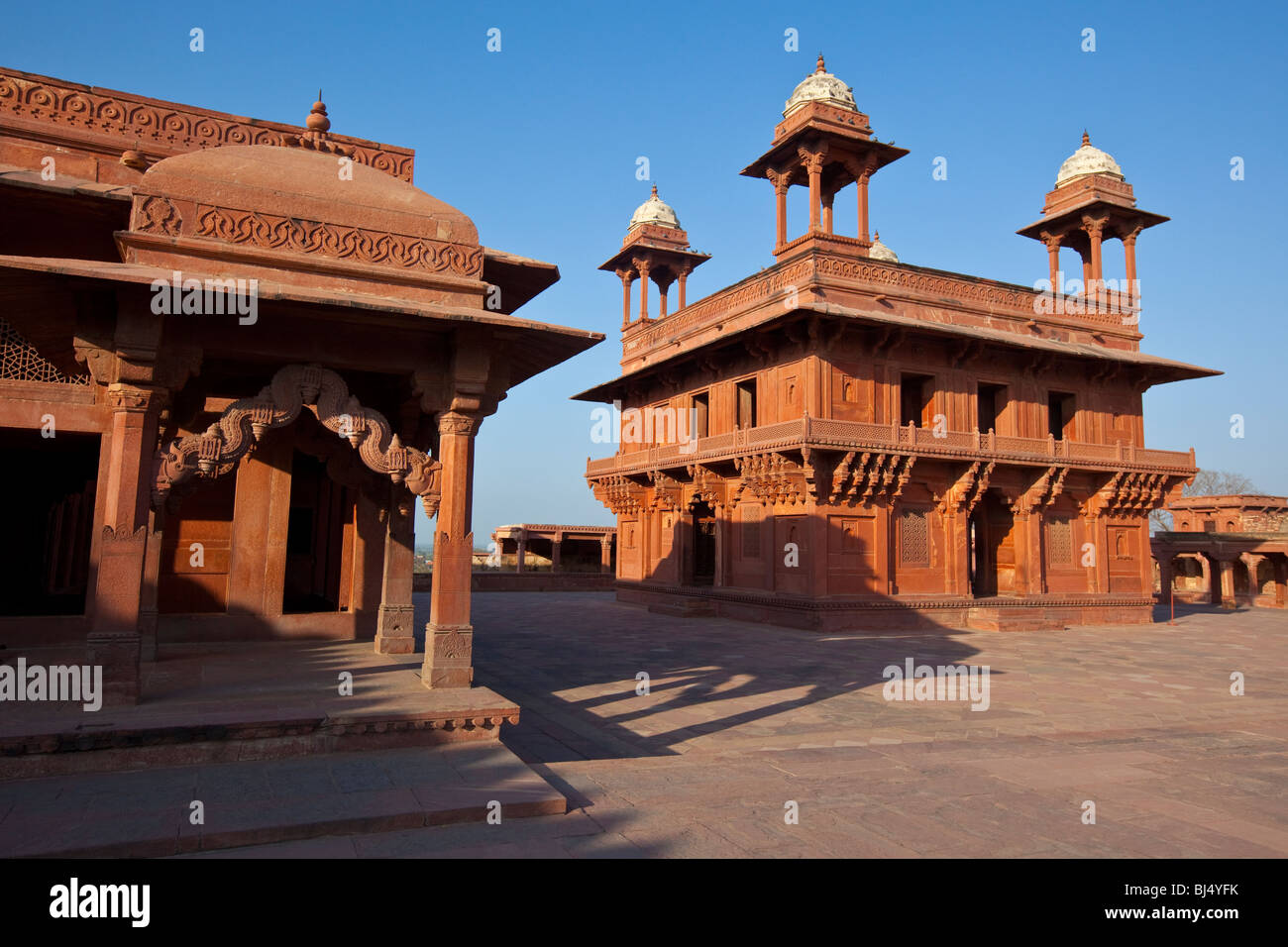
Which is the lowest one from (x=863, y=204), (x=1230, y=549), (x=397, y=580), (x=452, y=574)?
(x=397, y=580)

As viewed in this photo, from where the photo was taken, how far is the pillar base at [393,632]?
30.7ft

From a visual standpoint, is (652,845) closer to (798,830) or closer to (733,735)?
(798,830)

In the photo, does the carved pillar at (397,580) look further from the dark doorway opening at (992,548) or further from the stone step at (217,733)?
the dark doorway opening at (992,548)

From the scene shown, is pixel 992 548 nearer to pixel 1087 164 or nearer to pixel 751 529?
pixel 751 529

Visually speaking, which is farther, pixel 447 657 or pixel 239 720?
pixel 447 657

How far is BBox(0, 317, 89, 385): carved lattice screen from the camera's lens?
9.00m

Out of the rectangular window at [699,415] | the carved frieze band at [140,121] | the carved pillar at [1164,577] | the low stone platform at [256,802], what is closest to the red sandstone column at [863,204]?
the rectangular window at [699,415]

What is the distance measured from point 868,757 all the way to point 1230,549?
33.1 meters

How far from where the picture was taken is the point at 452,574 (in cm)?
709

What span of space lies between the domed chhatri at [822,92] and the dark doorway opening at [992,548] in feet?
39.8

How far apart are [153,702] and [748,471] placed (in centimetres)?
1699

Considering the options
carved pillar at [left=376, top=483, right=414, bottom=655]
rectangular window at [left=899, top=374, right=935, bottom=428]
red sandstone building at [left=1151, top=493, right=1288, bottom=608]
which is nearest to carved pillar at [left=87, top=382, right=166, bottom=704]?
carved pillar at [left=376, top=483, right=414, bottom=655]

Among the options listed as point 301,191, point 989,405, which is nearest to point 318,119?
point 301,191
